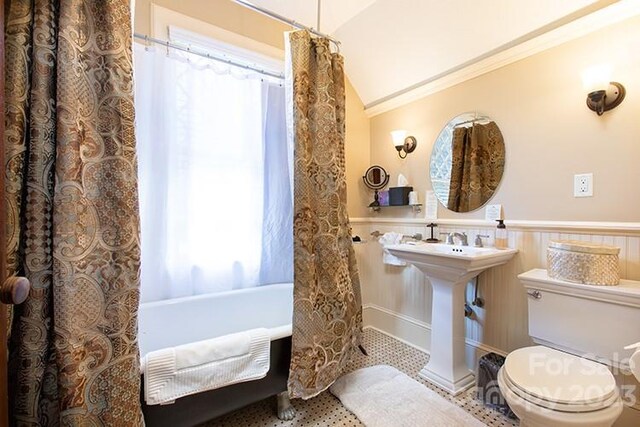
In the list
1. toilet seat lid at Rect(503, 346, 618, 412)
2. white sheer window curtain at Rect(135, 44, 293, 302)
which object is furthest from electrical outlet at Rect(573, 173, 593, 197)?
white sheer window curtain at Rect(135, 44, 293, 302)

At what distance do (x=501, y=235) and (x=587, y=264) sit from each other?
564 millimetres

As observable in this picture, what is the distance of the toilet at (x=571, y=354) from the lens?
3.59 ft

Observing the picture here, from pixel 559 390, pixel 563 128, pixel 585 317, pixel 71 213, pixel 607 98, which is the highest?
pixel 607 98

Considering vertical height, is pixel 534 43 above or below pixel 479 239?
above

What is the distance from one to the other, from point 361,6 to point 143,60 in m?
1.57

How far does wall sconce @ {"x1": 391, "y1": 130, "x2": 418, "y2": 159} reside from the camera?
2473 mm

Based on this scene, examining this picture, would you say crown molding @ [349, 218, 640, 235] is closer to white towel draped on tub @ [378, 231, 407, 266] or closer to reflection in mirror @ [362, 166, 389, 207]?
white towel draped on tub @ [378, 231, 407, 266]

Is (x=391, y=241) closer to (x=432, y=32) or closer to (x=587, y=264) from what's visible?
(x=587, y=264)

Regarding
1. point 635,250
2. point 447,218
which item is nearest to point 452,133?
point 447,218

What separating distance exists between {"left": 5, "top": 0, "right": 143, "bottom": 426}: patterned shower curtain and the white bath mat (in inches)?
44.5

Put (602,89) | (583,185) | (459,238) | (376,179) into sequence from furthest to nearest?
(376,179) → (459,238) → (583,185) → (602,89)

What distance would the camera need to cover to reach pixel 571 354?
1406mm

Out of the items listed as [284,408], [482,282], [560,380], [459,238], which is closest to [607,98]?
[459,238]

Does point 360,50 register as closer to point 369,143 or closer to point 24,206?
point 369,143
